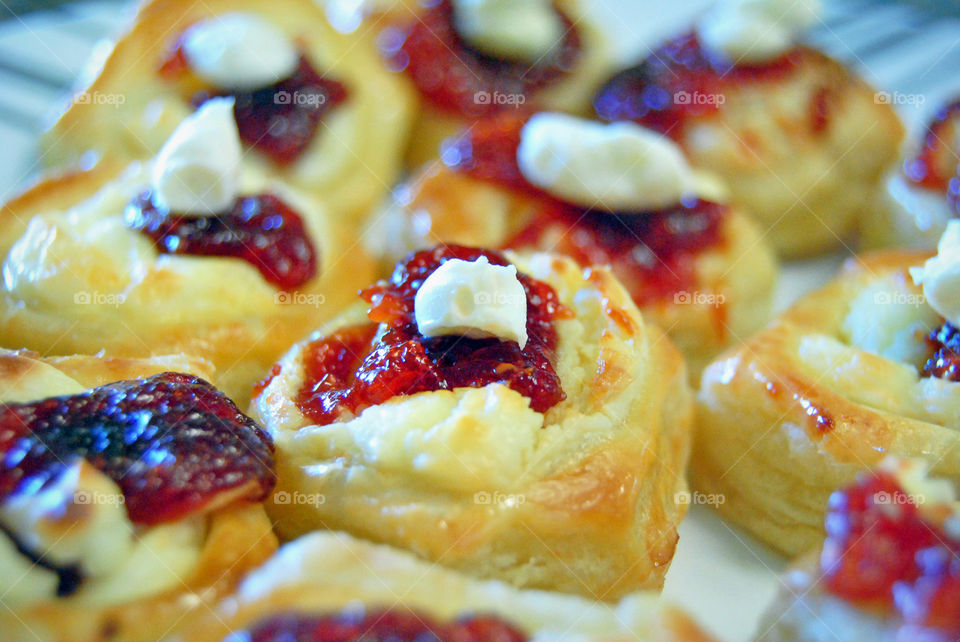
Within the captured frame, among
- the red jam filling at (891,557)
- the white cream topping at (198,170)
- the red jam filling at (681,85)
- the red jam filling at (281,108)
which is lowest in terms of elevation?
the red jam filling at (681,85)

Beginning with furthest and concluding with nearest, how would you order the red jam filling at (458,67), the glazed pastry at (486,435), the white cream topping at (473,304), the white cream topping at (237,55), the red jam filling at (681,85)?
the red jam filling at (458,67) → the red jam filling at (681,85) → the white cream topping at (237,55) → the white cream topping at (473,304) → the glazed pastry at (486,435)

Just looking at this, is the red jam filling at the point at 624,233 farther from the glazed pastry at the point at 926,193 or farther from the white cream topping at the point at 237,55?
the white cream topping at the point at 237,55

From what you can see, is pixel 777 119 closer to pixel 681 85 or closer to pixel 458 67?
pixel 681 85

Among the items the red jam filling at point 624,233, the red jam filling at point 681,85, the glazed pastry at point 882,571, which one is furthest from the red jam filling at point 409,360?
the red jam filling at point 681,85

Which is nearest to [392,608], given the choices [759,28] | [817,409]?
[817,409]

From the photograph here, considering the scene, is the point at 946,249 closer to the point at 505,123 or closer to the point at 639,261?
the point at 639,261

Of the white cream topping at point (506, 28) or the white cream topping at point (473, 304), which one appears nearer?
the white cream topping at point (473, 304)

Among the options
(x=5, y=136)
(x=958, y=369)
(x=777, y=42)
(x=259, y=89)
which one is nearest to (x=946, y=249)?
(x=958, y=369)
